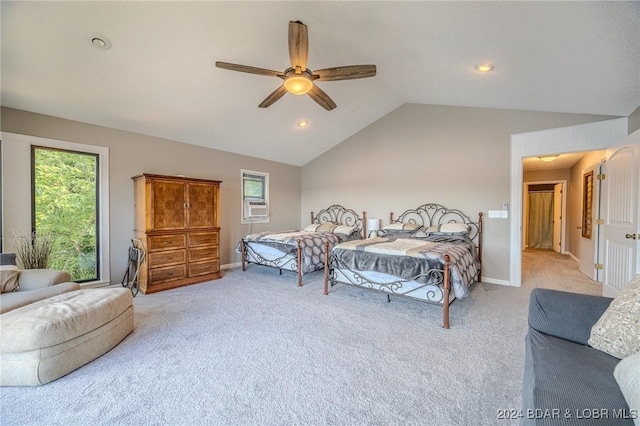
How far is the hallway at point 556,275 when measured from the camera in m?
4.11

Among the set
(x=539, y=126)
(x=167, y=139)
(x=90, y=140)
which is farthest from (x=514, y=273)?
(x=90, y=140)

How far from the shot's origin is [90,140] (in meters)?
3.77

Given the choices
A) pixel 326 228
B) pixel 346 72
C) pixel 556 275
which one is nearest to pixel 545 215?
pixel 556 275

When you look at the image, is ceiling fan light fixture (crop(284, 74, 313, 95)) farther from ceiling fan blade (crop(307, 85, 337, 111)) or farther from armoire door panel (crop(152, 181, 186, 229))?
armoire door panel (crop(152, 181, 186, 229))

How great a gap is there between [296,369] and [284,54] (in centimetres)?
344

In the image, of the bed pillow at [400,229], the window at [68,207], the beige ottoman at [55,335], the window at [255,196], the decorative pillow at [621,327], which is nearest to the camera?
the decorative pillow at [621,327]

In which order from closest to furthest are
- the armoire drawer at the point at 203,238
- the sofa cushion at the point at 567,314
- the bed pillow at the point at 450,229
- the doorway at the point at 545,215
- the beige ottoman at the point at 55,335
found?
1. the sofa cushion at the point at 567,314
2. the beige ottoman at the point at 55,335
3. the armoire drawer at the point at 203,238
4. the bed pillow at the point at 450,229
5. the doorway at the point at 545,215

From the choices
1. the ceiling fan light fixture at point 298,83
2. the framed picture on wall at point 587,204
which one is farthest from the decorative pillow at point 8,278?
the framed picture on wall at point 587,204

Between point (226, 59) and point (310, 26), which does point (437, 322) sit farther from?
point (226, 59)

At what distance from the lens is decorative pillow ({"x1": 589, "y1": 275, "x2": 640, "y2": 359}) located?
4.18ft

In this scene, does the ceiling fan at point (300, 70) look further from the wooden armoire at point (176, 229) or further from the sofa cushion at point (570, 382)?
the sofa cushion at point (570, 382)

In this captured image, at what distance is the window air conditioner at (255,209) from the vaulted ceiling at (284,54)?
199 centimetres

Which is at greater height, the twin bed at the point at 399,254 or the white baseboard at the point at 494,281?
the twin bed at the point at 399,254

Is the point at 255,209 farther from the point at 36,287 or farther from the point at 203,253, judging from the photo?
the point at 36,287
